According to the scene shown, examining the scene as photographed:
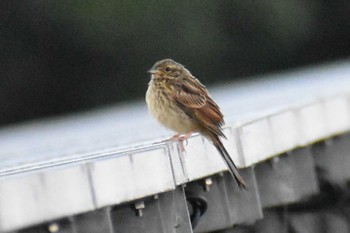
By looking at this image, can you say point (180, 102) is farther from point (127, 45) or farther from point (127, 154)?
point (127, 45)

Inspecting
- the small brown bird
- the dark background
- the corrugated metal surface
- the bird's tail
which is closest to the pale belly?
the small brown bird

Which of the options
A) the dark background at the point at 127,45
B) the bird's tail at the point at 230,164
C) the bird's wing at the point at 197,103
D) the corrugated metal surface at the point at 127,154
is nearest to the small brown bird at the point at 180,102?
the bird's wing at the point at 197,103

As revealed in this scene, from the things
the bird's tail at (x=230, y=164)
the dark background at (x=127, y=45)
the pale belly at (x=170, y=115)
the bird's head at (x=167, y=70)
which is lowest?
the bird's tail at (x=230, y=164)

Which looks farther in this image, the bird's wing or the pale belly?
the pale belly

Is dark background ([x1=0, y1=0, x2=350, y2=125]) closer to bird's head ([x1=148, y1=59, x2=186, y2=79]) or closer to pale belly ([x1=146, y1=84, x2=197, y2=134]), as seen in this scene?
bird's head ([x1=148, y1=59, x2=186, y2=79])

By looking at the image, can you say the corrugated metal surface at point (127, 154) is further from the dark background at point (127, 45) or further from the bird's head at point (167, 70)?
the dark background at point (127, 45)

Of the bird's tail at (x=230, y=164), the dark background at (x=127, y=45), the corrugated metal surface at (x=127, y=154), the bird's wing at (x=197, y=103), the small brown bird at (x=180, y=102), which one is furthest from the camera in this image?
the dark background at (x=127, y=45)

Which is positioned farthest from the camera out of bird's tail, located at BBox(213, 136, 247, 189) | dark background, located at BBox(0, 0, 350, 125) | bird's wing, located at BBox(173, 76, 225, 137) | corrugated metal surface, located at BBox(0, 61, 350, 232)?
dark background, located at BBox(0, 0, 350, 125)

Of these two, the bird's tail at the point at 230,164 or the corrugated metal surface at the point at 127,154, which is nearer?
the corrugated metal surface at the point at 127,154

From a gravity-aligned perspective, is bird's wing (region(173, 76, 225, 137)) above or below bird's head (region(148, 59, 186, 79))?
below
